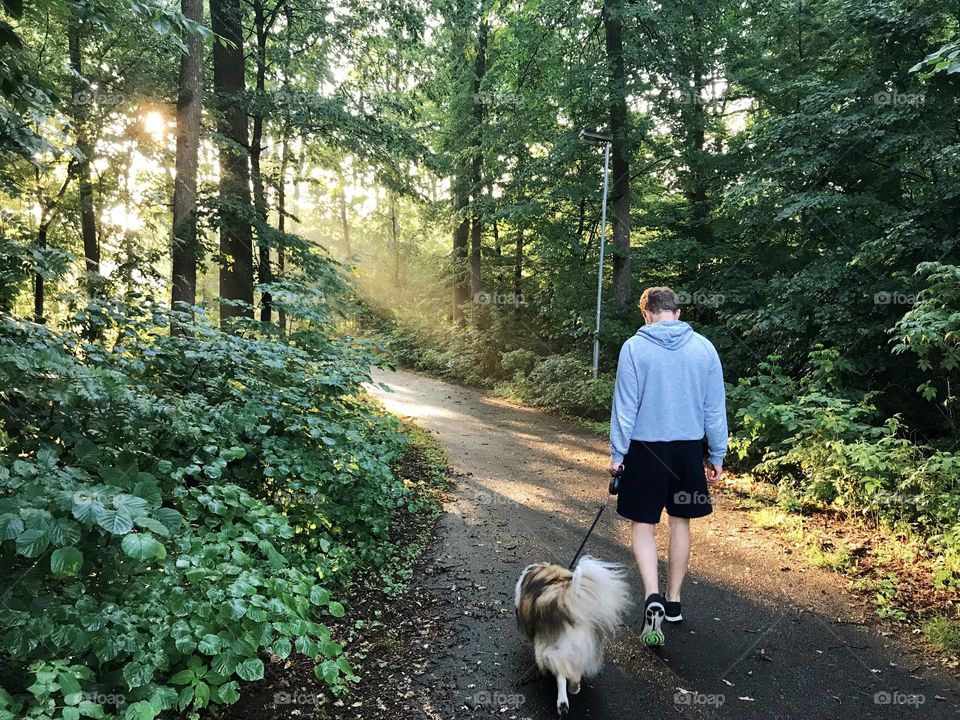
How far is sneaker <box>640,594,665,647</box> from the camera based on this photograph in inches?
136

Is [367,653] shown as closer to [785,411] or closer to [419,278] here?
[785,411]

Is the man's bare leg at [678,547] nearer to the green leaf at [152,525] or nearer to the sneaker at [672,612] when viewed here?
the sneaker at [672,612]

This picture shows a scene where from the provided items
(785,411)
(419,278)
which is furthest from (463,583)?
(419,278)

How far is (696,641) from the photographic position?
358 cm

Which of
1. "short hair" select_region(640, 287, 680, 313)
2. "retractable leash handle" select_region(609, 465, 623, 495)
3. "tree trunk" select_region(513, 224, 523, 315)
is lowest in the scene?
"retractable leash handle" select_region(609, 465, 623, 495)

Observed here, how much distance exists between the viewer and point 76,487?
7.06 ft

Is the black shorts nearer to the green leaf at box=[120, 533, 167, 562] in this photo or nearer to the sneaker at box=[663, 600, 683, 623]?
the sneaker at box=[663, 600, 683, 623]

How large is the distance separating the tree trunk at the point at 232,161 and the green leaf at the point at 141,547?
25.0 ft

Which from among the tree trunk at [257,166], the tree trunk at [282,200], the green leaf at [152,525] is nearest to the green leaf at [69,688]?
the green leaf at [152,525]

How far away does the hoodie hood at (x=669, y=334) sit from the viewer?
11.7ft

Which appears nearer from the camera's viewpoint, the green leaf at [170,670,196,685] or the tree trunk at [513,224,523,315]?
the green leaf at [170,670,196,685]

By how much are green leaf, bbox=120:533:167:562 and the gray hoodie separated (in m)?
2.52

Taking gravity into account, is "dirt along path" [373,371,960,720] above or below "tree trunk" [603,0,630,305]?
below

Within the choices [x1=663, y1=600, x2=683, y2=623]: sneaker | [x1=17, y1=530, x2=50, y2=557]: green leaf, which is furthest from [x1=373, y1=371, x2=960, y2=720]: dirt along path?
[x1=17, y1=530, x2=50, y2=557]: green leaf
